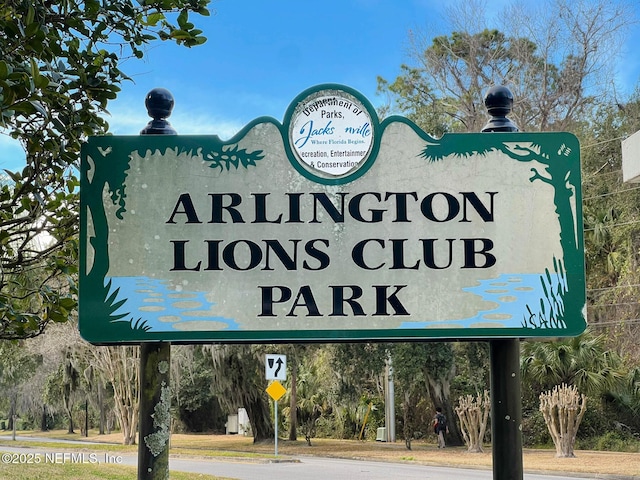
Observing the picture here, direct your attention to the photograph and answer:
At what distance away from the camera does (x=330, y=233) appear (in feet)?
13.6

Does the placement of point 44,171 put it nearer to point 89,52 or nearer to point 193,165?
point 89,52

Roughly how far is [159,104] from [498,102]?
1895 mm

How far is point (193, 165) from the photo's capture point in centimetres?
421

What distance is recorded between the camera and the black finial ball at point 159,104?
4434mm

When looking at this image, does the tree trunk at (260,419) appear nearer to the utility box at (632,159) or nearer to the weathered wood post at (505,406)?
the utility box at (632,159)

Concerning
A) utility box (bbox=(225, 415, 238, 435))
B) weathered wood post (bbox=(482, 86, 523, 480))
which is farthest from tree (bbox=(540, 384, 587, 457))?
utility box (bbox=(225, 415, 238, 435))

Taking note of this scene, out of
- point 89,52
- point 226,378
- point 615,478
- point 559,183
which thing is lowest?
point 615,478

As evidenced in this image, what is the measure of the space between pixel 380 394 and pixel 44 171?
89.2 feet

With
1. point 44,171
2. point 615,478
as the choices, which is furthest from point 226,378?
point 44,171

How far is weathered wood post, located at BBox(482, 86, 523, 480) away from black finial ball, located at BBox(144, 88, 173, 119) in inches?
69.6

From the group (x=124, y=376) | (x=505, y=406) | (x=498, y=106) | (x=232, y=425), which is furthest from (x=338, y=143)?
(x=232, y=425)

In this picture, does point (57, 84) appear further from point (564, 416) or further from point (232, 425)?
point (232, 425)

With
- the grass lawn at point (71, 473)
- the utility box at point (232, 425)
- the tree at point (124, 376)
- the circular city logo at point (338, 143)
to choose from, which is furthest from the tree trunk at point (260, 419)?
the circular city logo at point (338, 143)

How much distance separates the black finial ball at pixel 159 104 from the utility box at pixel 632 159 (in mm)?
4078
